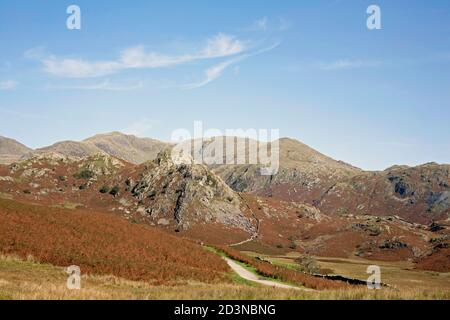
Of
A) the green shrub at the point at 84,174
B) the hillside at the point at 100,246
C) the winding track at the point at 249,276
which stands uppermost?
the green shrub at the point at 84,174

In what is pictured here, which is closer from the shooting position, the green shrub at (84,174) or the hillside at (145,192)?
the hillside at (145,192)

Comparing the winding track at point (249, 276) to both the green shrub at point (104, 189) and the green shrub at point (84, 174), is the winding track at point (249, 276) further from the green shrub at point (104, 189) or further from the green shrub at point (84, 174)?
the green shrub at point (84, 174)

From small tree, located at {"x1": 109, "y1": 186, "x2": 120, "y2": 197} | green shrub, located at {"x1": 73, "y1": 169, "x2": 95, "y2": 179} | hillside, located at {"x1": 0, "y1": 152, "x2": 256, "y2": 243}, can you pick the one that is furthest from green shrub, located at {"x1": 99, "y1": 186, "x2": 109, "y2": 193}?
green shrub, located at {"x1": 73, "y1": 169, "x2": 95, "y2": 179}

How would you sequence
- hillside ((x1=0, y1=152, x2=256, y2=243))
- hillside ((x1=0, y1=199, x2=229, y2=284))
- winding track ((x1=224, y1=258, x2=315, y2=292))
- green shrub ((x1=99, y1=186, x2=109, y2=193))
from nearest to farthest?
hillside ((x1=0, y1=199, x2=229, y2=284)) → winding track ((x1=224, y1=258, x2=315, y2=292)) → hillside ((x1=0, y1=152, x2=256, y2=243)) → green shrub ((x1=99, y1=186, x2=109, y2=193))

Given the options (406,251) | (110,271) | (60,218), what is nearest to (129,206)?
(406,251)

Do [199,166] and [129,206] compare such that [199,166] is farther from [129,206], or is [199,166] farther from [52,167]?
[52,167]

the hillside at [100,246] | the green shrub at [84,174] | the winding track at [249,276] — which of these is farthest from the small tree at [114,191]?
the winding track at [249,276]

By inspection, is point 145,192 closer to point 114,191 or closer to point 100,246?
point 114,191

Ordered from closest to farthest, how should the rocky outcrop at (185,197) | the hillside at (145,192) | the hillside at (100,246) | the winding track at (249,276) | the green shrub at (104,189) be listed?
the hillside at (100,246)
the winding track at (249,276)
the hillside at (145,192)
the rocky outcrop at (185,197)
the green shrub at (104,189)

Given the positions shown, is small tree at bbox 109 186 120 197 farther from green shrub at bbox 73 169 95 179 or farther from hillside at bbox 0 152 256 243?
green shrub at bbox 73 169 95 179

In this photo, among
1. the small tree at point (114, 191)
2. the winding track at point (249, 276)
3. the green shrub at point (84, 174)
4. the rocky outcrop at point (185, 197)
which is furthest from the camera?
the green shrub at point (84, 174)

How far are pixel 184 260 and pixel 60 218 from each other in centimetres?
1497

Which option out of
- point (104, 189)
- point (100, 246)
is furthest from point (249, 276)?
point (104, 189)

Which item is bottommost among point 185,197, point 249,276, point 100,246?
point 249,276
